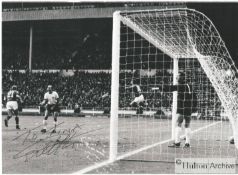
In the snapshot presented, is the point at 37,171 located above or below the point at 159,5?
below

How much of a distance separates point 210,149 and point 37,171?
5013 millimetres

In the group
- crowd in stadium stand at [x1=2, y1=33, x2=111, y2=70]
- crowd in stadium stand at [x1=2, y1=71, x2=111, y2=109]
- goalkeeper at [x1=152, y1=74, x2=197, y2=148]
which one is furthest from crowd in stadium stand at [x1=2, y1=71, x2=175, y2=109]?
goalkeeper at [x1=152, y1=74, x2=197, y2=148]

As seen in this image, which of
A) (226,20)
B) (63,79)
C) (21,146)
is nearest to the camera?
(21,146)

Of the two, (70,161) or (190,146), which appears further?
(190,146)

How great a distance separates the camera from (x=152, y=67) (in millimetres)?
36781

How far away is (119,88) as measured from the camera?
35.9 m

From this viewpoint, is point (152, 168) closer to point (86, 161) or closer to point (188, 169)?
point (188, 169)

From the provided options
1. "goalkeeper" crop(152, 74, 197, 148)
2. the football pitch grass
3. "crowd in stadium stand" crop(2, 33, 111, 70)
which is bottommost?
the football pitch grass

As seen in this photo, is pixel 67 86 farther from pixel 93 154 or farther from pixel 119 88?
pixel 93 154

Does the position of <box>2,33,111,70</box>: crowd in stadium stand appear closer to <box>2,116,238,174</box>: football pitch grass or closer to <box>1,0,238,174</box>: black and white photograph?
<box>1,0,238,174</box>: black and white photograph

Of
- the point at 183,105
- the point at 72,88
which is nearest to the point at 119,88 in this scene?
the point at 72,88

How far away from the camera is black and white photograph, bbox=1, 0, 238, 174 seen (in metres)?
8.56

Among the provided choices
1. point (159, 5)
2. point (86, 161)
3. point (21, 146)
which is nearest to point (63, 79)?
point (159, 5)

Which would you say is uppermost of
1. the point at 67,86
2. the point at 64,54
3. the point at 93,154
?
the point at 64,54
